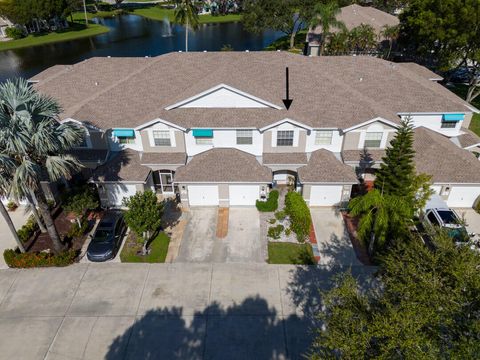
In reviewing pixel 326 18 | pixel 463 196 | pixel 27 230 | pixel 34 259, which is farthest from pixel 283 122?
pixel 326 18

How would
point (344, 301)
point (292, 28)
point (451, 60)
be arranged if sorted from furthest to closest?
point (292, 28) → point (451, 60) → point (344, 301)

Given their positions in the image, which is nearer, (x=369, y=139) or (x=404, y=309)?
(x=404, y=309)

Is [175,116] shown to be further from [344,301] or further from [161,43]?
[161,43]

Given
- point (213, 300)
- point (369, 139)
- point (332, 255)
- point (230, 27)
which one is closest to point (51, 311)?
point (213, 300)

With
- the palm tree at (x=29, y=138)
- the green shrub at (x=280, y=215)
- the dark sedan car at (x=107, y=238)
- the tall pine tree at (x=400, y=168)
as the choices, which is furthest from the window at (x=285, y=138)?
the palm tree at (x=29, y=138)

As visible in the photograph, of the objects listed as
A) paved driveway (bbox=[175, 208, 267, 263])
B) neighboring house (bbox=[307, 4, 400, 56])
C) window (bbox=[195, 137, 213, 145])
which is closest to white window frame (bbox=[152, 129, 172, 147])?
window (bbox=[195, 137, 213, 145])
